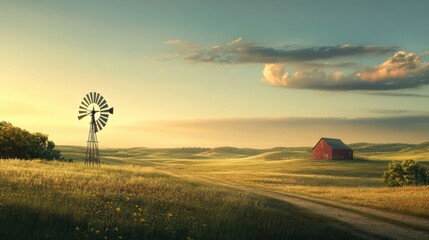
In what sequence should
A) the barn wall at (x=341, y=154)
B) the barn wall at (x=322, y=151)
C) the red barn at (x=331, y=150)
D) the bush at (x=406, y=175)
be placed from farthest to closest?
the barn wall at (x=322, y=151) < the red barn at (x=331, y=150) < the barn wall at (x=341, y=154) < the bush at (x=406, y=175)

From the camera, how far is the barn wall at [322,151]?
11244 cm

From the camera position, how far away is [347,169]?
8612 centimetres

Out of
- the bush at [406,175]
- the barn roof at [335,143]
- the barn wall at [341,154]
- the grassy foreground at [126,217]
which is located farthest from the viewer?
the barn roof at [335,143]

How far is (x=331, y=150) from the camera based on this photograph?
4395 inches

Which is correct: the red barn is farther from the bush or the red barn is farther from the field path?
the field path

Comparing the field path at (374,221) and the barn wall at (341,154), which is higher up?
the barn wall at (341,154)

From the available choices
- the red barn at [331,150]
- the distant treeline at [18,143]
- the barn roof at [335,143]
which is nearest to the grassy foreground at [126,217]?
the distant treeline at [18,143]

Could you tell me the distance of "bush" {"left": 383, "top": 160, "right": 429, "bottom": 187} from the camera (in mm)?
51469

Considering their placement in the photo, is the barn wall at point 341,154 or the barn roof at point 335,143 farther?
the barn roof at point 335,143

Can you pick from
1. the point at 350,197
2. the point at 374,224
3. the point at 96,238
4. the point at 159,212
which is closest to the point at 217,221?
the point at 159,212

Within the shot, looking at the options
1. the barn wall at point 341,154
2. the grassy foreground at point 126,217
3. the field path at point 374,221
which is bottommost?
the field path at point 374,221

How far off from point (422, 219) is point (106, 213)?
55.5 ft

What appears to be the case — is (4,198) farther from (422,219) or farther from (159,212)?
(422,219)

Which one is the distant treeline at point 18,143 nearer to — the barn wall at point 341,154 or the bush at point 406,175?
the bush at point 406,175
